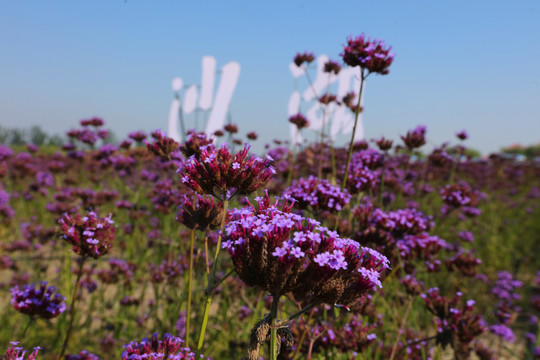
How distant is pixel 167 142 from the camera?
273 centimetres

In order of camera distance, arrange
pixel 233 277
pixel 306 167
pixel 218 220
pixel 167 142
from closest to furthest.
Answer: pixel 218 220, pixel 167 142, pixel 233 277, pixel 306 167

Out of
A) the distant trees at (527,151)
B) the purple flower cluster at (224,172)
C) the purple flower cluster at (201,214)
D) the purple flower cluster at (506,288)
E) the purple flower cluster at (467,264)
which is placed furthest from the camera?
the distant trees at (527,151)

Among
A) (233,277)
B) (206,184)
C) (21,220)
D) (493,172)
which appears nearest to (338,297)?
(206,184)

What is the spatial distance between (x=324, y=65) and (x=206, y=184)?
14.0 feet

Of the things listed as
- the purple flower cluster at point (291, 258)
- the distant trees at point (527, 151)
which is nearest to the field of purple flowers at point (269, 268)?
the purple flower cluster at point (291, 258)

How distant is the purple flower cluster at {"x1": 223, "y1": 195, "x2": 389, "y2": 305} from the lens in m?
1.42

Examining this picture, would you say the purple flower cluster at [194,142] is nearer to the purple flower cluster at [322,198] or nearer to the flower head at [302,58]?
the purple flower cluster at [322,198]

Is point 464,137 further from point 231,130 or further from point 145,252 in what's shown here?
point 145,252

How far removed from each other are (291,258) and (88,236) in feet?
4.84

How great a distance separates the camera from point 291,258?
1409 mm

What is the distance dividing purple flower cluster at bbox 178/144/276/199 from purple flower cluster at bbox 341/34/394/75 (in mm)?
1547

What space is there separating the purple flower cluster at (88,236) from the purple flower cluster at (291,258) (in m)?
1.16

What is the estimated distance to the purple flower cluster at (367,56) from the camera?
283cm

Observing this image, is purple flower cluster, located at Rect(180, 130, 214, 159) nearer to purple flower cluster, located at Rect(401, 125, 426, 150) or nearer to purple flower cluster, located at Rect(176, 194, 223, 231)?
purple flower cluster, located at Rect(176, 194, 223, 231)
